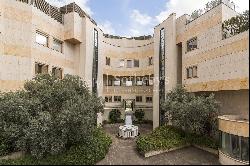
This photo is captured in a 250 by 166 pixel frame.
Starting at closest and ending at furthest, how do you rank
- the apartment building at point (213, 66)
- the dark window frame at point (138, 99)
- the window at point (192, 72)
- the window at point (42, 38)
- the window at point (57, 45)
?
1. the apartment building at point (213, 66)
2. the window at point (42, 38)
3. the window at point (192, 72)
4. the window at point (57, 45)
5. the dark window frame at point (138, 99)

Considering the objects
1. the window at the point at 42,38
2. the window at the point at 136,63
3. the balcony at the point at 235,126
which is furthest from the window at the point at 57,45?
the balcony at the point at 235,126

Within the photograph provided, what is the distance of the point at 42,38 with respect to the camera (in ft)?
88.7

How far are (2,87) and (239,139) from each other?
67.2 feet

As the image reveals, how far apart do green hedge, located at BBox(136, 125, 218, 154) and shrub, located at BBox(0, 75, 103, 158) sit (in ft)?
17.0

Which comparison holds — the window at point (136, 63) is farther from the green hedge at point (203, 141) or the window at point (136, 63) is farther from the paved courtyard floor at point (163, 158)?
the paved courtyard floor at point (163, 158)

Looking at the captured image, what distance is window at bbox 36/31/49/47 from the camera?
2630 centimetres

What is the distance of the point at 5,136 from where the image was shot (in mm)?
20281

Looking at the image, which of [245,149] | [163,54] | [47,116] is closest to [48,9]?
[163,54]

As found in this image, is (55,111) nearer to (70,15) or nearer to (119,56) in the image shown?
(70,15)

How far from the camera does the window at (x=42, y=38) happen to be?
86.3 ft

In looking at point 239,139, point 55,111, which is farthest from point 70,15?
point 239,139

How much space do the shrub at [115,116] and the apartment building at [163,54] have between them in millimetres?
7466

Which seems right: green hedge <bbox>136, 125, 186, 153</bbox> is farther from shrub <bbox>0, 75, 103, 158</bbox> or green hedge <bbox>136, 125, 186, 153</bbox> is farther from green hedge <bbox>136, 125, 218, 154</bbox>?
shrub <bbox>0, 75, 103, 158</bbox>

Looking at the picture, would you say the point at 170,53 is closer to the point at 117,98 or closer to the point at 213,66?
the point at 213,66
